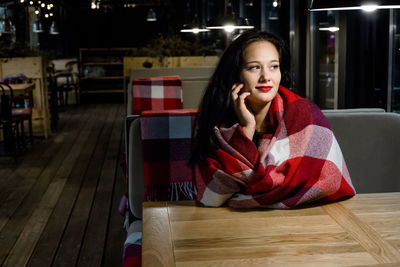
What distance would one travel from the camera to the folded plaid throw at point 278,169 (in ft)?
5.41

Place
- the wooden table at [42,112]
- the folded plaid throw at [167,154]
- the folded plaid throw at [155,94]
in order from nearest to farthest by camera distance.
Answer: the folded plaid throw at [167,154] < the folded plaid throw at [155,94] < the wooden table at [42,112]

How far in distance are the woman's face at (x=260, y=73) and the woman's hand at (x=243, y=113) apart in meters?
0.03

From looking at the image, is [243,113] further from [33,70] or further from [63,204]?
[33,70]

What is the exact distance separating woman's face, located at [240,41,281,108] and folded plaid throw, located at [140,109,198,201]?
60 centimetres

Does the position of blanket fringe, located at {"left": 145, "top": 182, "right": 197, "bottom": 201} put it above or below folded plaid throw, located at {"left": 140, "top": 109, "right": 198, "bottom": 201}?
below

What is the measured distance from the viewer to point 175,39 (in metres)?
8.61

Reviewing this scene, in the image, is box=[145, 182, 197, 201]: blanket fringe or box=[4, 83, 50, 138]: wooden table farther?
box=[4, 83, 50, 138]: wooden table

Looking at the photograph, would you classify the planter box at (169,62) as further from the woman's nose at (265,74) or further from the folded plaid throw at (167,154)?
the woman's nose at (265,74)

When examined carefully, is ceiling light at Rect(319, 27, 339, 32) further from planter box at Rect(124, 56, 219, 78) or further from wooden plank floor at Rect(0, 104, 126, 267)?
planter box at Rect(124, 56, 219, 78)

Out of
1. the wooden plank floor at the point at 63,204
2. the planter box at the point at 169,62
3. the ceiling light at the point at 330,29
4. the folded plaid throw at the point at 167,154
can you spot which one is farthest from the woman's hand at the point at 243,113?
the planter box at the point at 169,62

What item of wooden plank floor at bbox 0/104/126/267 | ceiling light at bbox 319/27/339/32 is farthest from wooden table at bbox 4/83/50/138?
ceiling light at bbox 319/27/339/32

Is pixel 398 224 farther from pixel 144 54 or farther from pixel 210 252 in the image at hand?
pixel 144 54

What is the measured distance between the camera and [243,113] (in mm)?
1775

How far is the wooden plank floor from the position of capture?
339 centimetres
